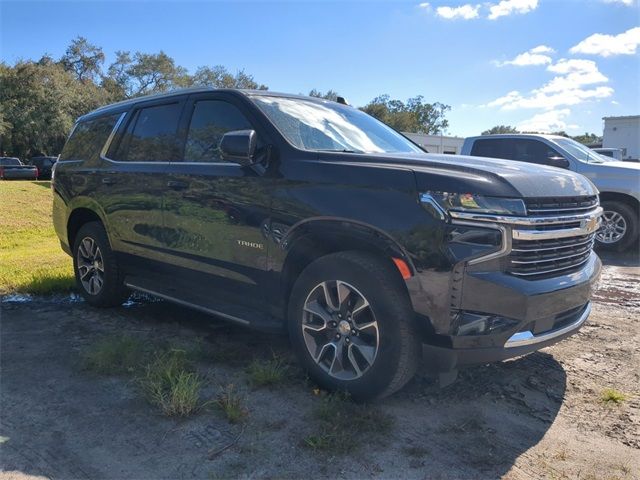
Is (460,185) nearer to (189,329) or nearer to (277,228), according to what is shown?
(277,228)

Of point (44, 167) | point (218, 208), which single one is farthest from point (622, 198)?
point (44, 167)

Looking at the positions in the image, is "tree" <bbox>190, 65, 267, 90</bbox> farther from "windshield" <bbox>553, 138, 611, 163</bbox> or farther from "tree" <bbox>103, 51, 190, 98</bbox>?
"windshield" <bbox>553, 138, 611, 163</bbox>

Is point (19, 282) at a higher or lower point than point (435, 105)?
lower

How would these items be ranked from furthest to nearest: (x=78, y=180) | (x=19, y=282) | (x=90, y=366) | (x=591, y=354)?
(x=19, y=282), (x=78, y=180), (x=591, y=354), (x=90, y=366)

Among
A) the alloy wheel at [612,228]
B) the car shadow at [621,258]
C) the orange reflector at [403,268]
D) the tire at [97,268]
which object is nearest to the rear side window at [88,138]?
the tire at [97,268]

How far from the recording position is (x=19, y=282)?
20.9 ft

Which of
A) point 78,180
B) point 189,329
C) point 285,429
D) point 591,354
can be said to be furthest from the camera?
point 78,180

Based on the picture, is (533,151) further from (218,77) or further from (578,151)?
(218,77)

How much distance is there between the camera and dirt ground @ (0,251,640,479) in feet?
8.80

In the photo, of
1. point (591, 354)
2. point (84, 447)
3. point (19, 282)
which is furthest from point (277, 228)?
point (19, 282)

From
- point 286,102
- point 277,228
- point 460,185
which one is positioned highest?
point 286,102

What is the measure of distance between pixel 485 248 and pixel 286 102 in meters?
2.22

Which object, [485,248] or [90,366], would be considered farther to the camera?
[90,366]

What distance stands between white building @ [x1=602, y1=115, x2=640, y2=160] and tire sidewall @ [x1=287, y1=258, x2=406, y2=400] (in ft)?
152
